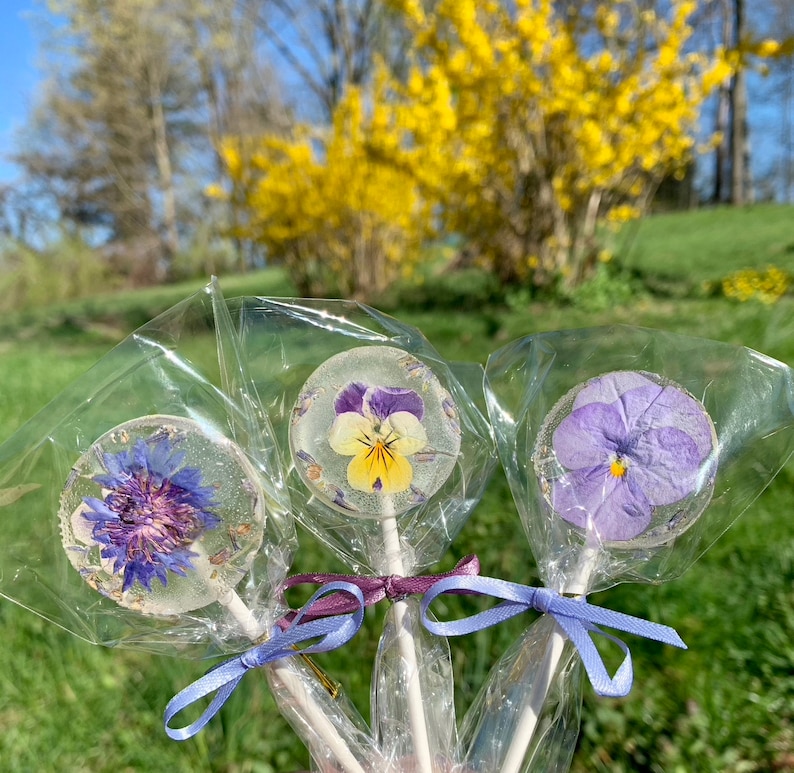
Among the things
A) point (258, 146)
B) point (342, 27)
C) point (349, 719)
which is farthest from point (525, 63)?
point (342, 27)

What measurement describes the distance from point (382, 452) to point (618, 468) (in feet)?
0.97

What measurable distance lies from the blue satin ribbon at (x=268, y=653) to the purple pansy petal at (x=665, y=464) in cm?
37

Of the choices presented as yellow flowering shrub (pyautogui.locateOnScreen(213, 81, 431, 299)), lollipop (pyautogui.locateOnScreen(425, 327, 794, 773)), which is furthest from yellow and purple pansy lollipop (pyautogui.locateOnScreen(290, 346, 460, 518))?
yellow flowering shrub (pyautogui.locateOnScreen(213, 81, 431, 299))

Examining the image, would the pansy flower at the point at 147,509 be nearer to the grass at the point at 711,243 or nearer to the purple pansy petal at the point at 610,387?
the purple pansy petal at the point at 610,387

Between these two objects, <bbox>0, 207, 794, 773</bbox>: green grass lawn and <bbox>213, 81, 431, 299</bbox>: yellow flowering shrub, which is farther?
<bbox>213, 81, 431, 299</bbox>: yellow flowering shrub

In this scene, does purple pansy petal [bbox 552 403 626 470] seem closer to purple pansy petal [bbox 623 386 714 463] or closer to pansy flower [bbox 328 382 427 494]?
purple pansy petal [bbox 623 386 714 463]

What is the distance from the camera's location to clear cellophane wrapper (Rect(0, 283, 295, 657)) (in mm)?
757

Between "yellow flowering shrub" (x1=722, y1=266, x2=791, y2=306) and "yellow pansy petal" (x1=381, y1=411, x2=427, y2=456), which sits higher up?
"yellow pansy petal" (x1=381, y1=411, x2=427, y2=456)

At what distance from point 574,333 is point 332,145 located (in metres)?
5.87

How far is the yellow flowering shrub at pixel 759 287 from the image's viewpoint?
4.63 meters

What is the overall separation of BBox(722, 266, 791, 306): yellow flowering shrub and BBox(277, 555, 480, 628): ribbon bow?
4.50 m

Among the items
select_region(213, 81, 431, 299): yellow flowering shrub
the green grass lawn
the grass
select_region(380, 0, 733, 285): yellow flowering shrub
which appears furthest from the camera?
the grass

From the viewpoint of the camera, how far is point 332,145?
6.20 meters

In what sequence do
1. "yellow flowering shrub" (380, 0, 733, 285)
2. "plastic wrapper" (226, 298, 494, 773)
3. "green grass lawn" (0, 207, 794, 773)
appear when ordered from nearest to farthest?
"plastic wrapper" (226, 298, 494, 773), "green grass lawn" (0, 207, 794, 773), "yellow flowering shrub" (380, 0, 733, 285)
